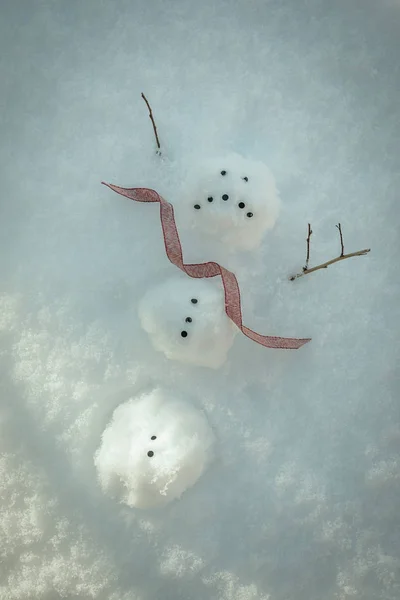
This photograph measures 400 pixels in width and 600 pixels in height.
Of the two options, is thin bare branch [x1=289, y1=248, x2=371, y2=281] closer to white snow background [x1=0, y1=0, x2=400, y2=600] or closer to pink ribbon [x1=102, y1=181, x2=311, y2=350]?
white snow background [x1=0, y1=0, x2=400, y2=600]

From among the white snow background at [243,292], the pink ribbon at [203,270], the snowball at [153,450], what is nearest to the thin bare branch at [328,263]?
the white snow background at [243,292]

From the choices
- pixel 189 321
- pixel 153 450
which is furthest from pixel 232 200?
pixel 153 450

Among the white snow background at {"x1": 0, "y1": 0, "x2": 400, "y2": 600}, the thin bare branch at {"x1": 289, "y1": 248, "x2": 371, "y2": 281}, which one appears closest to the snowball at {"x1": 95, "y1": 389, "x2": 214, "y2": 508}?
the white snow background at {"x1": 0, "y1": 0, "x2": 400, "y2": 600}

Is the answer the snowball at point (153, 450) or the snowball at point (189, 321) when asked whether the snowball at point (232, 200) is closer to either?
the snowball at point (189, 321)

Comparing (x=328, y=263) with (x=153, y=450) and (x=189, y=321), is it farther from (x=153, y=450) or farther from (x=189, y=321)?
(x=153, y=450)

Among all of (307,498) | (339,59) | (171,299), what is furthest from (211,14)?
(307,498)

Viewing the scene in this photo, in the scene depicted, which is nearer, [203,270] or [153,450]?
[153,450]

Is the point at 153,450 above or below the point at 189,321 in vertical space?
below
